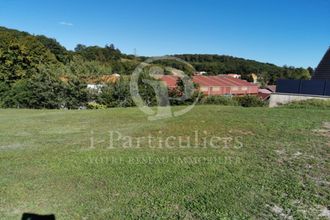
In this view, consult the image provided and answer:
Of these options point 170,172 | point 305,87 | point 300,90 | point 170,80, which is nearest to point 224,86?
point 170,80

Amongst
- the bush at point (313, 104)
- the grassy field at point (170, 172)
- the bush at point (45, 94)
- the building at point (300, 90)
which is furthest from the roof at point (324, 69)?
the bush at point (45, 94)

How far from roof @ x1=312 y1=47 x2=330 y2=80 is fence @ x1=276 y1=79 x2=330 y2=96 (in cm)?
378

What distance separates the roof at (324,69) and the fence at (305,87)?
149 inches

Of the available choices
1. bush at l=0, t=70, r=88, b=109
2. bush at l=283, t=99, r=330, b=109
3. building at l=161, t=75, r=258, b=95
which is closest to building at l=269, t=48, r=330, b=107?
bush at l=283, t=99, r=330, b=109

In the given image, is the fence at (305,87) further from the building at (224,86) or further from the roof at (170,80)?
the building at (224,86)

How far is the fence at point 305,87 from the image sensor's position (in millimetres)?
16516

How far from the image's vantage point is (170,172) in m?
4.87

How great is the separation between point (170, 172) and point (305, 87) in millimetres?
14955

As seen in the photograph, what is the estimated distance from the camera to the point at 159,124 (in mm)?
9031

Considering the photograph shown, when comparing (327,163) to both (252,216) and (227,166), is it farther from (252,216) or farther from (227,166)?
(252,216)

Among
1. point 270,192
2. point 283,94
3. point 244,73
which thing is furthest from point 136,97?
point 244,73

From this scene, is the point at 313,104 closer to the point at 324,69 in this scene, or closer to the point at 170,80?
the point at 324,69

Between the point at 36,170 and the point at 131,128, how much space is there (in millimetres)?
3784

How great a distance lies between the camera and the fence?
54.2ft
